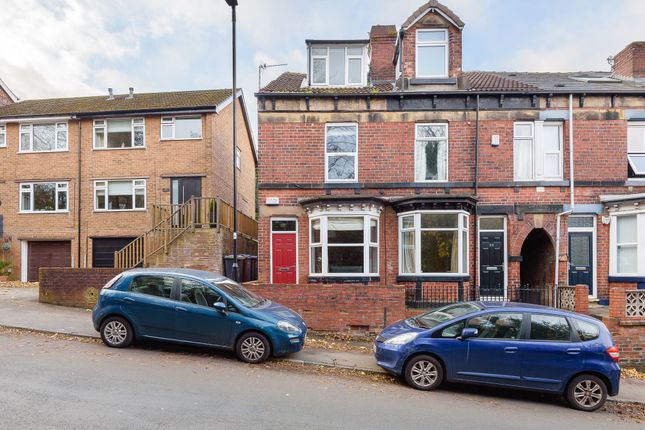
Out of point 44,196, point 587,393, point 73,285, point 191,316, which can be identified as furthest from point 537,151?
point 44,196

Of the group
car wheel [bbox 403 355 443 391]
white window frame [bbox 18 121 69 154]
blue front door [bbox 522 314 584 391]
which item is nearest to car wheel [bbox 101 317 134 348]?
car wheel [bbox 403 355 443 391]

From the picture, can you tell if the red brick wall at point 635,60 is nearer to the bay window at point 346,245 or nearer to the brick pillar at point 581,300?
the brick pillar at point 581,300

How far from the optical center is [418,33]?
1505 centimetres

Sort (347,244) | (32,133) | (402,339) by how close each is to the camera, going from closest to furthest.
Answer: (402,339)
(347,244)
(32,133)

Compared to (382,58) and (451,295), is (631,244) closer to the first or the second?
(451,295)

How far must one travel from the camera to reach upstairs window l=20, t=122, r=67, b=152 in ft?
68.8

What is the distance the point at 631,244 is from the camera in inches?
532

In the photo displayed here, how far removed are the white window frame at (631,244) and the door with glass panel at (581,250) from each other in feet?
1.75

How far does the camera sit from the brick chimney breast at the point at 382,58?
665 inches

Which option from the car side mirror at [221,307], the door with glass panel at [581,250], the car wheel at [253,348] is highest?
the door with glass panel at [581,250]

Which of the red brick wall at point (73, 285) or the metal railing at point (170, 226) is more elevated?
the metal railing at point (170, 226)

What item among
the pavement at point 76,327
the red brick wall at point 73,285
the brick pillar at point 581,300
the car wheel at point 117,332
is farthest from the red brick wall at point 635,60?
the red brick wall at point 73,285

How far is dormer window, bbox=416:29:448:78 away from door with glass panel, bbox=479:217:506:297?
523cm

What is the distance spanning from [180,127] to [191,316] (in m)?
13.8
